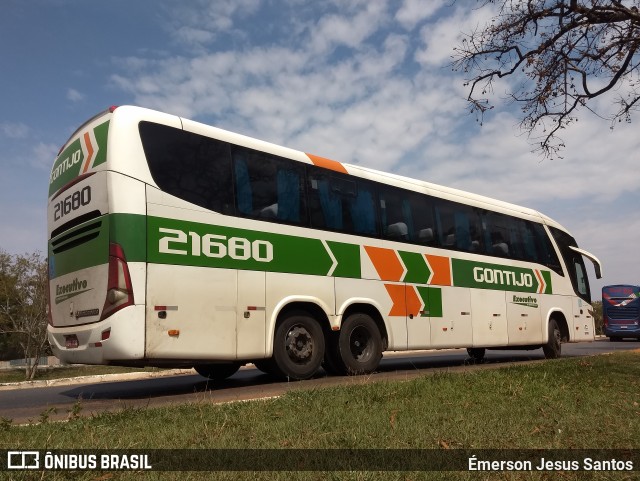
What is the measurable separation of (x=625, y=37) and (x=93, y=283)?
855cm

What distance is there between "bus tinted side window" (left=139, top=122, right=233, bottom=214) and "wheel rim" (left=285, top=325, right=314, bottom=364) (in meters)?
2.15

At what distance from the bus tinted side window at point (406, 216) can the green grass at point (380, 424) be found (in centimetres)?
436

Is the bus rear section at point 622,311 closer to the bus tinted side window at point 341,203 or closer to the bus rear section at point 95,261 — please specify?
the bus tinted side window at point 341,203

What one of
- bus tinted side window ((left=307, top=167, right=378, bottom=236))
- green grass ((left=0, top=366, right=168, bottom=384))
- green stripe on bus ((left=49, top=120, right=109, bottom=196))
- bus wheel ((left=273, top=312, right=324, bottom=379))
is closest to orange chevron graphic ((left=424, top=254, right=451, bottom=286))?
bus tinted side window ((left=307, top=167, right=378, bottom=236))

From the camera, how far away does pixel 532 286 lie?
45.4ft

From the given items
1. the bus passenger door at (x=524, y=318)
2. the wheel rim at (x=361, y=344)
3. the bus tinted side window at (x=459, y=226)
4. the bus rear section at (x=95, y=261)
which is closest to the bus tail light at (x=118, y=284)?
the bus rear section at (x=95, y=261)

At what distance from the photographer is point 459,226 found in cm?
1202

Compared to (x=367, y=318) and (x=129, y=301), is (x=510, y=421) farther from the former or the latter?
(x=367, y=318)

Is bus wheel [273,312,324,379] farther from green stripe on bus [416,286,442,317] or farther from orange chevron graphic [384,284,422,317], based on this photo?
green stripe on bus [416,286,442,317]

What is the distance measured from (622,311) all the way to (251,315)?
107 ft

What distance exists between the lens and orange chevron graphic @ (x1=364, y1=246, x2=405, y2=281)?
9.84 meters

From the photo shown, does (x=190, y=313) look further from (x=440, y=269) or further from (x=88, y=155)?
(x=440, y=269)

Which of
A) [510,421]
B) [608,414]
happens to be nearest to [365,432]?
[510,421]

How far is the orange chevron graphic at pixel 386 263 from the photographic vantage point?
387 inches
